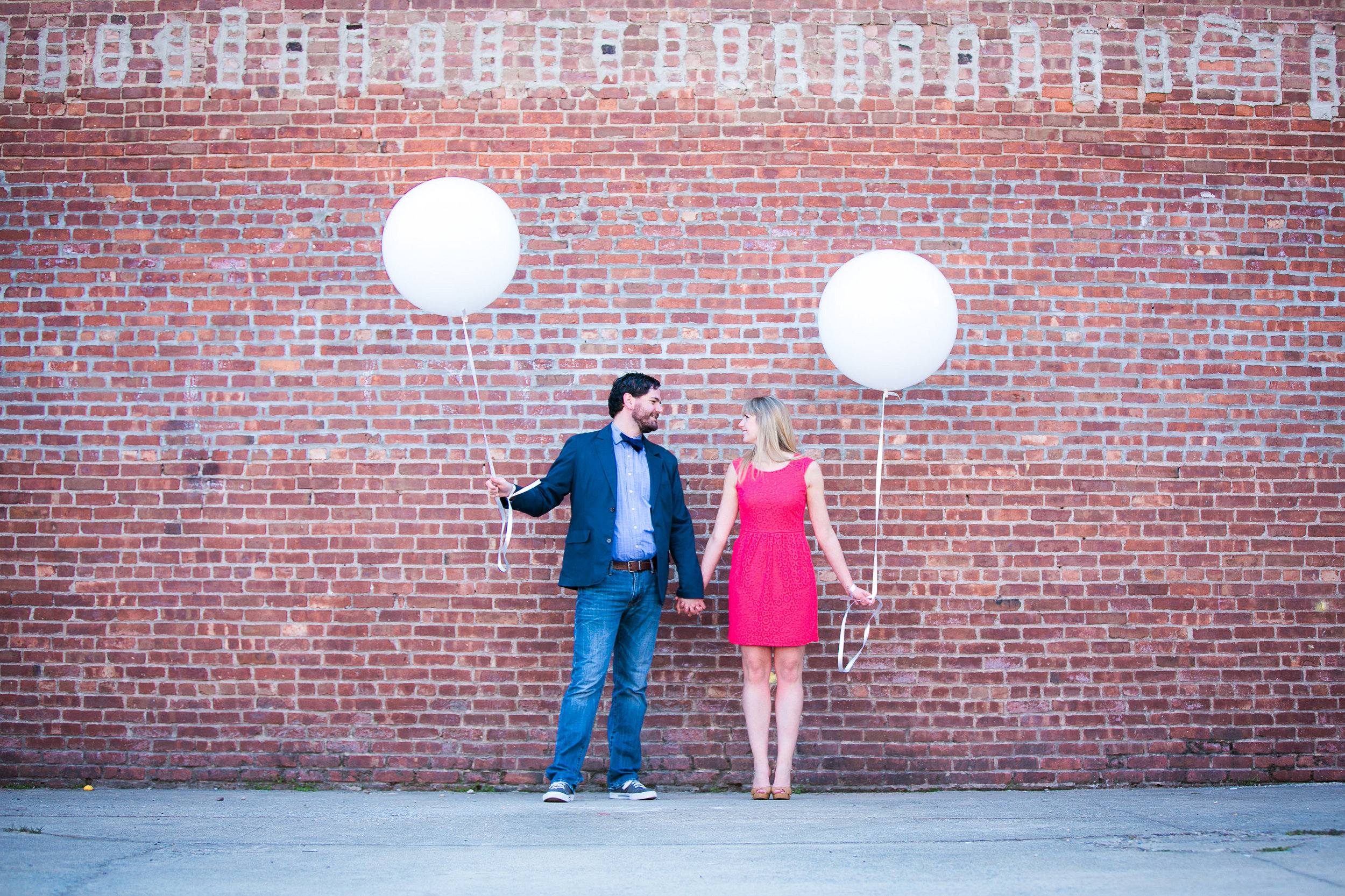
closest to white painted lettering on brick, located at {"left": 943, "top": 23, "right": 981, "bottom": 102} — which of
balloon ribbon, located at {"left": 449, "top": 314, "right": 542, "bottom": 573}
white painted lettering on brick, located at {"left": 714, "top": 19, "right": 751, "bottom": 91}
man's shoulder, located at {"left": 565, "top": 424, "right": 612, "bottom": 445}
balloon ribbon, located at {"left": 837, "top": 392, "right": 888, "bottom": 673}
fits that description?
white painted lettering on brick, located at {"left": 714, "top": 19, "right": 751, "bottom": 91}

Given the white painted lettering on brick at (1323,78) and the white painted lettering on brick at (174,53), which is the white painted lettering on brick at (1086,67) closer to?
the white painted lettering on brick at (1323,78)

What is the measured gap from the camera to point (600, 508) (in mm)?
4203

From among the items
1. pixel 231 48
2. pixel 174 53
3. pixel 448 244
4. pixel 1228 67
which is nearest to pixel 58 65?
pixel 174 53

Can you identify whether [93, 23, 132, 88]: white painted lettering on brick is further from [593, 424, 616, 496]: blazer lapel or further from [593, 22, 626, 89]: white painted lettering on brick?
[593, 424, 616, 496]: blazer lapel

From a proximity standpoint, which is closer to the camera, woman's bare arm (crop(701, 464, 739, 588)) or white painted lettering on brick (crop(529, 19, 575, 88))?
woman's bare arm (crop(701, 464, 739, 588))

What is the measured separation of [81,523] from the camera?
184 inches

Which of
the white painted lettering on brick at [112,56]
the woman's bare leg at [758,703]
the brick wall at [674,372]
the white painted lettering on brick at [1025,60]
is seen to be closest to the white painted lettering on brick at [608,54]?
the brick wall at [674,372]

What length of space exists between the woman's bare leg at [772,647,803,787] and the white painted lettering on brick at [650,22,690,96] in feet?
9.39

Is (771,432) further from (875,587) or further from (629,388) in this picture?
(875,587)

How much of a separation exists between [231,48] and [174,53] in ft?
0.97

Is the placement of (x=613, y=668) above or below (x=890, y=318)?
below

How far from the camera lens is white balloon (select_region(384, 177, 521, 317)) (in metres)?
3.78

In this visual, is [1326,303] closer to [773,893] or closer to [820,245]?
[820,245]

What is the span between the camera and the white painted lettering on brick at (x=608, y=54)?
4.79m
